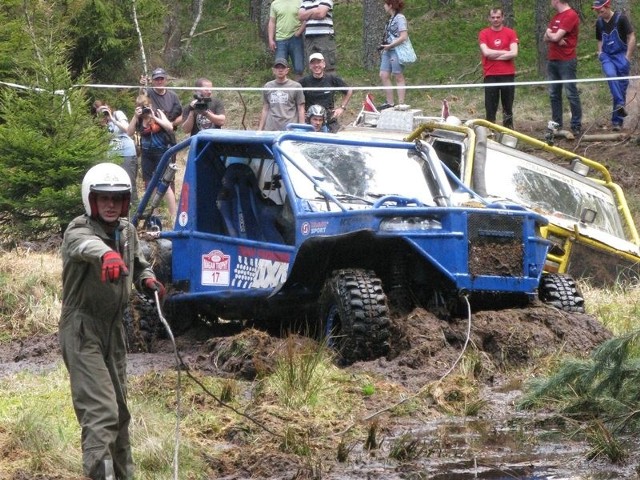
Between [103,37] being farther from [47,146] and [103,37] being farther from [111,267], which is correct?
[111,267]

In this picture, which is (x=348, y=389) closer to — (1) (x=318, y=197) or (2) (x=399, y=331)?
(2) (x=399, y=331)

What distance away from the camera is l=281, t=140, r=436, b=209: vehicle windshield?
9.98 m

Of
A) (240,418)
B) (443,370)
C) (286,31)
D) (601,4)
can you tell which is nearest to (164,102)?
(286,31)

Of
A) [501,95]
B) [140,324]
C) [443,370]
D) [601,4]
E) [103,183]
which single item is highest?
[103,183]

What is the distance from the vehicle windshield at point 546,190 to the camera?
12.0 metres

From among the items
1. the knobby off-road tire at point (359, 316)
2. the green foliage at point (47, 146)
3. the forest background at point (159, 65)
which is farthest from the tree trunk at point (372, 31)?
the knobby off-road tire at point (359, 316)

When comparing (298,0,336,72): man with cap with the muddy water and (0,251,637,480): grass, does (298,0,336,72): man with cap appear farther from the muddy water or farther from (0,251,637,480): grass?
the muddy water

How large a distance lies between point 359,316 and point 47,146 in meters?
5.87

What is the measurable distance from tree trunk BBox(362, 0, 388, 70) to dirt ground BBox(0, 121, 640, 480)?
44.3 ft

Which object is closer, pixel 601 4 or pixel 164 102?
pixel 164 102

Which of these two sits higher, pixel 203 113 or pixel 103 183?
pixel 103 183

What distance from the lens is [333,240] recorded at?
9133 mm

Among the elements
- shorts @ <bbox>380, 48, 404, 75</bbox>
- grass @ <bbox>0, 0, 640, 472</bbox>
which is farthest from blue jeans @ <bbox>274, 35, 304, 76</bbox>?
grass @ <bbox>0, 0, 640, 472</bbox>

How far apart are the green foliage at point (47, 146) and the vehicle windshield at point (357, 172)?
4159 mm
